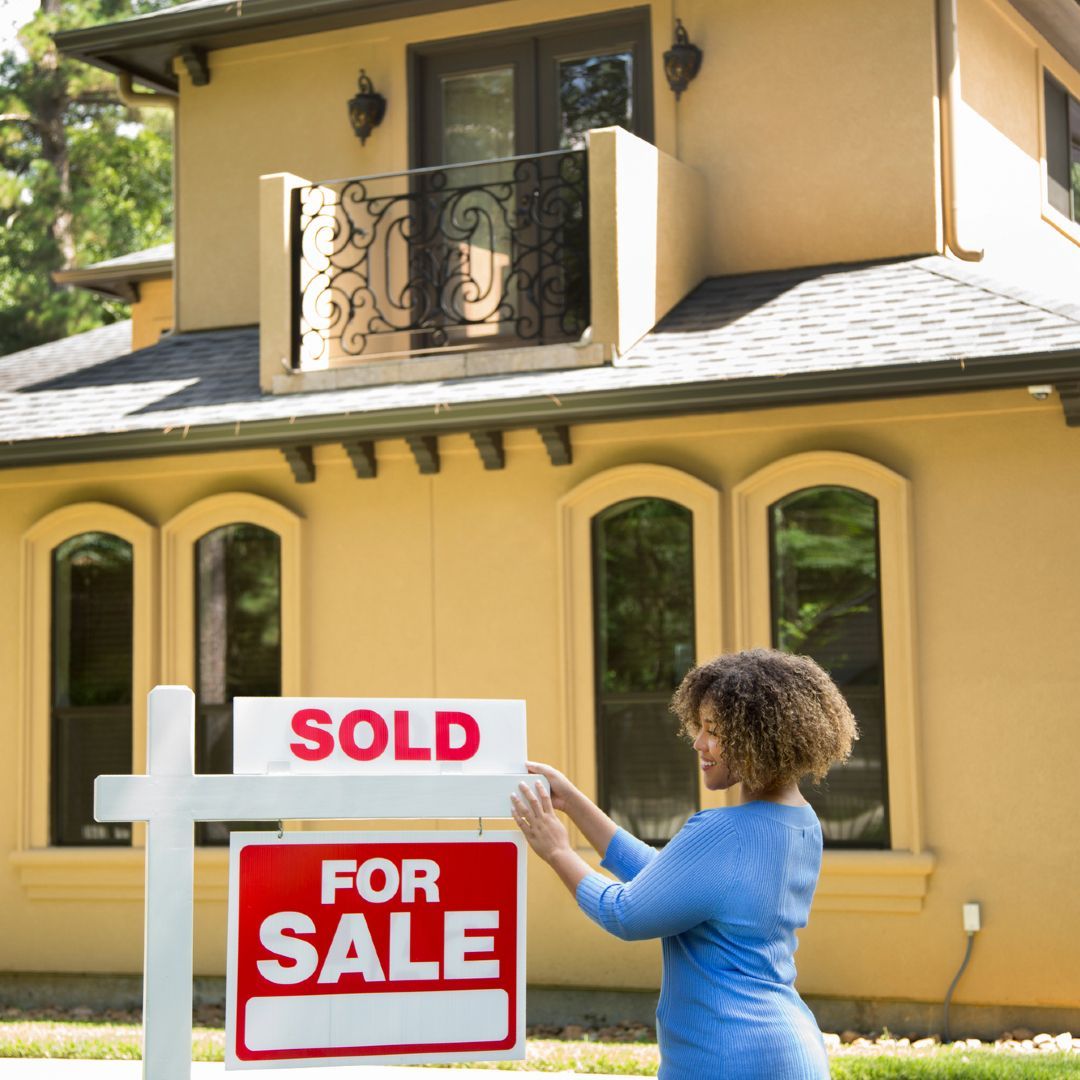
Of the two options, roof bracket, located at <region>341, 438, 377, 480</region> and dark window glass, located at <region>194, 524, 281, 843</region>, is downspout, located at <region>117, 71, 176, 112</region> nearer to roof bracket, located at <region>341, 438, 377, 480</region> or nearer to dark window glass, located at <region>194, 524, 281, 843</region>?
dark window glass, located at <region>194, 524, 281, 843</region>

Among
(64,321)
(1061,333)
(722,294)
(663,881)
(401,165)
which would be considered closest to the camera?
(663,881)

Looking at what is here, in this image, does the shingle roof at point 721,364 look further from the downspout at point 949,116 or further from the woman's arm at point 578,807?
the woman's arm at point 578,807

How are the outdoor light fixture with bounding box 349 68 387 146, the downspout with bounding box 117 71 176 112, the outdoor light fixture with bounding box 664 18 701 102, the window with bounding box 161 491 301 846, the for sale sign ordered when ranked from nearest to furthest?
1. the for sale sign
2. the window with bounding box 161 491 301 846
3. the outdoor light fixture with bounding box 664 18 701 102
4. the outdoor light fixture with bounding box 349 68 387 146
5. the downspout with bounding box 117 71 176 112

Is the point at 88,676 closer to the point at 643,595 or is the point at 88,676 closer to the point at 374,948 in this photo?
the point at 643,595

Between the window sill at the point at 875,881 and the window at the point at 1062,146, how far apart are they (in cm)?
606

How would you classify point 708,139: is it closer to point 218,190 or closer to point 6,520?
point 218,190

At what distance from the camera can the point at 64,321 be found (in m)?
26.5

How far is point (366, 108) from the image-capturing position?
40.5 feet

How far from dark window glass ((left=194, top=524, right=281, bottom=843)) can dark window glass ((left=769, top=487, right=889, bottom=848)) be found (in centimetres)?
339

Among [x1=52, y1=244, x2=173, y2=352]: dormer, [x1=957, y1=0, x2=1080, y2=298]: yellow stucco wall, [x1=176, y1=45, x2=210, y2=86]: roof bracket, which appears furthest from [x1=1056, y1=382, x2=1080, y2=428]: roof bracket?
[x1=52, y1=244, x2=173, y2=352]: dormer

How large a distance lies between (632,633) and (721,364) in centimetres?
172

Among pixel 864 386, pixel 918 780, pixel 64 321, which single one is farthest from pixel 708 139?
pixel 64 321

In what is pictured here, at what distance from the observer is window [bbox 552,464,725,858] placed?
33.6 feet

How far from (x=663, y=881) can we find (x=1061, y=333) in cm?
643
